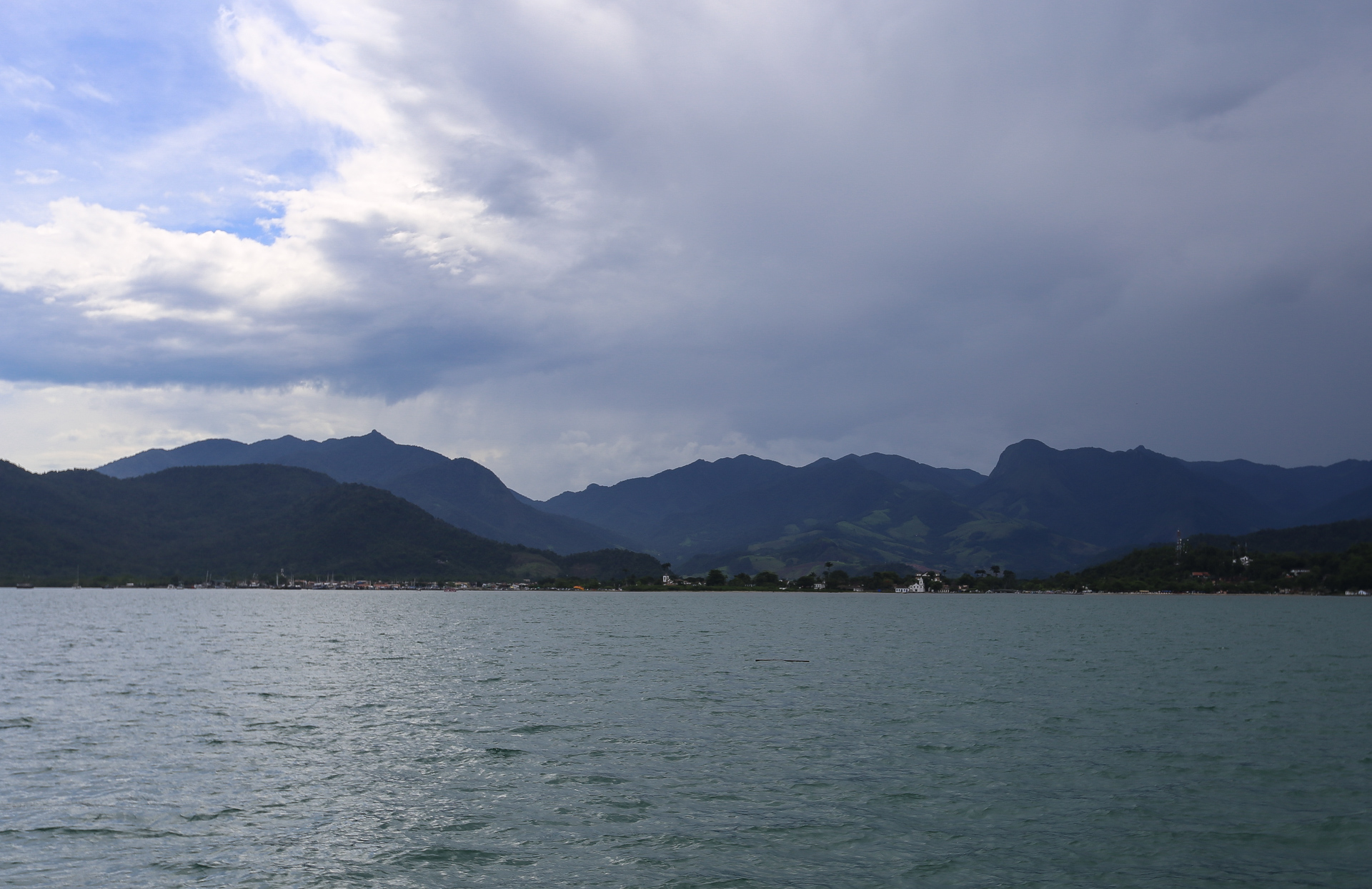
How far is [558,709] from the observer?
51875 mm

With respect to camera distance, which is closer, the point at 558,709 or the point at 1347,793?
the point at 1347,793

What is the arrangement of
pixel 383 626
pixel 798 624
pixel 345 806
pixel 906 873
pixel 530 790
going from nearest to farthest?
pixel 906 873 → pixel 345 806 → pixel 530 790 → pixel 383 626 → pixel 798 624

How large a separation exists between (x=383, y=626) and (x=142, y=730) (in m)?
108

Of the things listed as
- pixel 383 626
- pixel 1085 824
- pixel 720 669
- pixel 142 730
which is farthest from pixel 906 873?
pixel 383 626

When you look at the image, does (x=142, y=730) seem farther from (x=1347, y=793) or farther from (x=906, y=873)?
(x=1347, y=793)

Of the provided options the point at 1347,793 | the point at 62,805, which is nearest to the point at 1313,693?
the point at 1347,793

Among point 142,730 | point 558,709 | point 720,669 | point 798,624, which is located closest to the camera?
point 142,730

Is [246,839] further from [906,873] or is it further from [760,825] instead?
[906,873]

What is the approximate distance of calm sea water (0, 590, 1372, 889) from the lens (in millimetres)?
23984

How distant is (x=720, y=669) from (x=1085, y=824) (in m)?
49.6

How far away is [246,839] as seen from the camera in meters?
26.1

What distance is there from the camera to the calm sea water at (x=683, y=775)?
23984 mm

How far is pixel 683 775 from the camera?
34250mm

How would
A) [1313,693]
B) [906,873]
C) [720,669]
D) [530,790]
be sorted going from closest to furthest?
[906,873], [530,790], [1313,693], [720,669]
